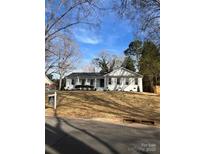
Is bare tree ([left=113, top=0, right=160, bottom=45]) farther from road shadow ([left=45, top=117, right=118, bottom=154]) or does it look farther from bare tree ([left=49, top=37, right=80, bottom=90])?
road shadow ([left=45, top=117, right=118, bottom=154])

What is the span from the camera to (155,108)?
223 centimetres

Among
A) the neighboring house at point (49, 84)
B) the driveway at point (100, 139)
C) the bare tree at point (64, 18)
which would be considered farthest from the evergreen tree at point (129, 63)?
the neighboring house at point (49, 84)

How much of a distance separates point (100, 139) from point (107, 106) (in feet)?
1.08

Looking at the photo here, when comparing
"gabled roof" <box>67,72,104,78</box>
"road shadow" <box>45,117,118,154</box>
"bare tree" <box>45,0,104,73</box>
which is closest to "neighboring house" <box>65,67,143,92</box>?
"gabled roof" <box>67,72,104,78</box>

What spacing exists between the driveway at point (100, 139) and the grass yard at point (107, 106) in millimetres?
89

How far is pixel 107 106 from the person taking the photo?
8.15 feet

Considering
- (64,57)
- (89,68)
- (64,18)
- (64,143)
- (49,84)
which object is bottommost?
(64,143)

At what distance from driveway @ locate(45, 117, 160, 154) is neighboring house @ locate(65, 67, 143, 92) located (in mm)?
368

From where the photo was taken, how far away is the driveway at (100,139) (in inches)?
86.0

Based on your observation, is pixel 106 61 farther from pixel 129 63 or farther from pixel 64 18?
pixel 64 18

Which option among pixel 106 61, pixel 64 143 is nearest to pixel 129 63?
pixel 106 61
